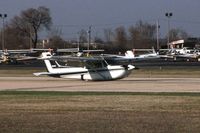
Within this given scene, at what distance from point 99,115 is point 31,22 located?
142m

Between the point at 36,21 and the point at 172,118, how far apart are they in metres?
144

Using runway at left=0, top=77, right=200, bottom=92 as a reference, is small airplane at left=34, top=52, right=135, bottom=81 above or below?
above

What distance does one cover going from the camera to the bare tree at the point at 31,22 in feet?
504

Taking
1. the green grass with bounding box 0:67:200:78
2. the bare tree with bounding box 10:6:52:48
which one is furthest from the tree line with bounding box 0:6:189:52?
the green grass with bounding box 0:67:200:78

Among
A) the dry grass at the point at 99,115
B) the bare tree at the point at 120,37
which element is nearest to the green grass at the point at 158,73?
the dry grass at the point at 99,115

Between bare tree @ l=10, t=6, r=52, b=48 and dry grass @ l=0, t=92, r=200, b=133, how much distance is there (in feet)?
442

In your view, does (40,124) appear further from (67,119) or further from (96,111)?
(96,111)

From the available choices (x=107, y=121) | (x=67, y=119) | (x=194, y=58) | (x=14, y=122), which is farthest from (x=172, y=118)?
(x=194, y=58)

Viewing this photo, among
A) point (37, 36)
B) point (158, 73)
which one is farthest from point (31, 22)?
point (158, 73)

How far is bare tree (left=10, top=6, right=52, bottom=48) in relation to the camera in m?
154

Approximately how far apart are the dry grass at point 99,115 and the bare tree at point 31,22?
135 metres

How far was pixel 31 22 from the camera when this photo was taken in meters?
154

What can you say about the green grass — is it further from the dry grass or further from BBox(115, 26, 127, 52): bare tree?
BBox(115, 26, 127, 52): bare tree

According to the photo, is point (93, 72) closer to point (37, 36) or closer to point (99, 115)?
point (99, 115)
